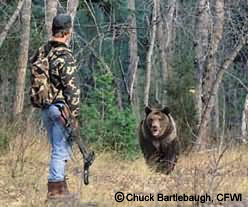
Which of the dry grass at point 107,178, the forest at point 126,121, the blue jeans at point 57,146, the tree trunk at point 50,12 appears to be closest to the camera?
the blue jeans at point 57,146

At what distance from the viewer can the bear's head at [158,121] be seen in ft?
35.8

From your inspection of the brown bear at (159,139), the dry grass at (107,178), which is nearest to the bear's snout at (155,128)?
the brown bear at (159,139)

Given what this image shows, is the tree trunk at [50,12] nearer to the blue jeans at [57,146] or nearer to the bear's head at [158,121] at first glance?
the bear's head at [158,121]

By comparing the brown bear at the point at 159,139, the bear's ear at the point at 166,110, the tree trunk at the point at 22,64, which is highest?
the tree trunk at the point at 22,64

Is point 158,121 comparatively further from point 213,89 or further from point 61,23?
point 61,23

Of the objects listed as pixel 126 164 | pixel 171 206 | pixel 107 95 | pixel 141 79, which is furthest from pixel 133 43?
pixel 171 206

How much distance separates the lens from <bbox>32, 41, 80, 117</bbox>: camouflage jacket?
269 inches

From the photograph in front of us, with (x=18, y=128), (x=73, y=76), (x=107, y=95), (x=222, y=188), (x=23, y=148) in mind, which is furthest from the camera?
(x=107, y=95)

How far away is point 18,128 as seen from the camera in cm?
1027

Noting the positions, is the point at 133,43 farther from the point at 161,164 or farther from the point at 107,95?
the point at 161,164

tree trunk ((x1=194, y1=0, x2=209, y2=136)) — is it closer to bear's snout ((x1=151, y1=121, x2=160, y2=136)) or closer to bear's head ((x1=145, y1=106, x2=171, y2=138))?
bear's head ((x1=145, y1=106, x2=171, y2=138))

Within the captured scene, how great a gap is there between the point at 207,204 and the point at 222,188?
40.6 inches

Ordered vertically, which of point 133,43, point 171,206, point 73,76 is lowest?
point 171,206

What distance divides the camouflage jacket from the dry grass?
3.93ft
